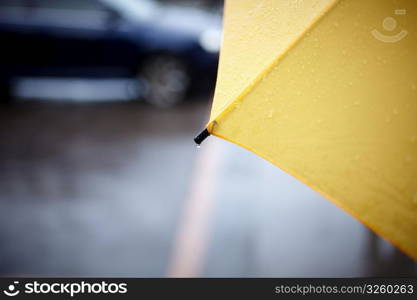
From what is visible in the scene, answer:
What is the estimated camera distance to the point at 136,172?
4590 millimetres

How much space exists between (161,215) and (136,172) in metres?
0.92

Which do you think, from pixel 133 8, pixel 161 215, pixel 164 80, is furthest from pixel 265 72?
pixel 133 8

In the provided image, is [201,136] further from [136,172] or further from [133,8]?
[133,8]

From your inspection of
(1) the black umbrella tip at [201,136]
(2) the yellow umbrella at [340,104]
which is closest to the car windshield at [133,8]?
(2) the yellow umbrella at [340,104]

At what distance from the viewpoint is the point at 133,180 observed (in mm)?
4418

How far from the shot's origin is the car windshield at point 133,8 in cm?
647

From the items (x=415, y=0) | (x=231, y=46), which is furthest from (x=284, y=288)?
(x=415, y=0)

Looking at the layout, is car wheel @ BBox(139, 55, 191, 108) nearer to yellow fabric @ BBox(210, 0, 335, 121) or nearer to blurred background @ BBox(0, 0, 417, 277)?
blurred background @ BBox(0, 0, 417, 277)

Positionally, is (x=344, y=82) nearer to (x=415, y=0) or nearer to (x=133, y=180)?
(x=415, y=0)

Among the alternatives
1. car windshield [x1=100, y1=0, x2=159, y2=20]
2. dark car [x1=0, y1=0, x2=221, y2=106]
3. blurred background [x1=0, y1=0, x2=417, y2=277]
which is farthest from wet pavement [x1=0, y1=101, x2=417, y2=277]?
car windshield [x1=100, y1=0, x2=159, y2=20]

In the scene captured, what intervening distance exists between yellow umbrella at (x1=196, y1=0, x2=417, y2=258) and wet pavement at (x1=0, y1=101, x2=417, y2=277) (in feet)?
6.37

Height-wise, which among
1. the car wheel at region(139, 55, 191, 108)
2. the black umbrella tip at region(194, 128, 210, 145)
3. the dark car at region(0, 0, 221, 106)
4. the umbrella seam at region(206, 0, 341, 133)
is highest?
the dark car at region(0, 0, 221, 106)

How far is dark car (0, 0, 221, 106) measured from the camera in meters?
6.42

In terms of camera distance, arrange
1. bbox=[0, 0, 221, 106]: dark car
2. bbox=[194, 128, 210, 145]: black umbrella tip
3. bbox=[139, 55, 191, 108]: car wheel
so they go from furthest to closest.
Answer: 1. bbox=[139, 55, 191, 108]: car wheel
2. bbox=[0, 0, 221, 106]: dark car
3. bbox=[194, 128, 210, 145]: black umbrella tip
